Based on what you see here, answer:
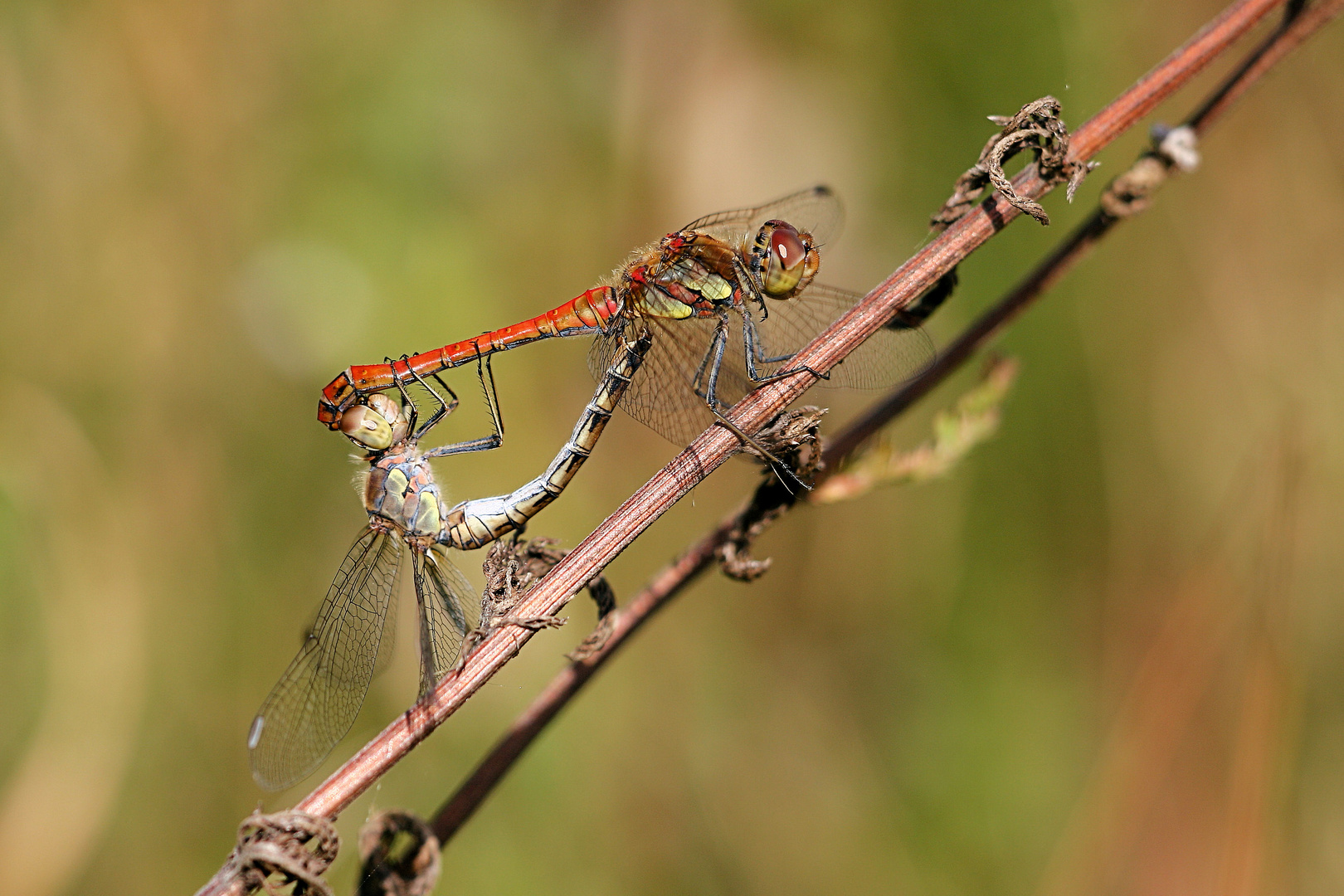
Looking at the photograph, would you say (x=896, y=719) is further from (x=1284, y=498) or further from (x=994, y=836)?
(x=1284, y=498)

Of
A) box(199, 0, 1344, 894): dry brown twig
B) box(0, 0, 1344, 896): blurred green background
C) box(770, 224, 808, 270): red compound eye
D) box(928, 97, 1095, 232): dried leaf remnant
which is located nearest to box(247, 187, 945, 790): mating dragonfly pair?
box(770, 224, 808, 270): red compound eye

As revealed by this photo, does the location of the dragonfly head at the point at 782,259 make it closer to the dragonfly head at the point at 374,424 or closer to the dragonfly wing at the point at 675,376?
the dragonfly wing at the point at 675,376

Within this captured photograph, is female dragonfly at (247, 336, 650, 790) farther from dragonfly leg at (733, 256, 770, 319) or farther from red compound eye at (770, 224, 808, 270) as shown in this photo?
red compound eye at (770, 224, 808, 270)

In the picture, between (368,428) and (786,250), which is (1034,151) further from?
(368,428)

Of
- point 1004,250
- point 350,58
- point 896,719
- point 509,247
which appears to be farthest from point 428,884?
point 350,58

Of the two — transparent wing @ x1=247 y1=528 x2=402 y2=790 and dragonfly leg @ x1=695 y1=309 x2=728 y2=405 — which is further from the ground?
dragonfly leg @ x1=695 y1=309 x2=728 y2=405

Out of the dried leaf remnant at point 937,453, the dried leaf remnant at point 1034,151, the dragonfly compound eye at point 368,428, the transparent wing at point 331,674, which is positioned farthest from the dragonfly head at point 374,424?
the dried leaf remnant at point 1034,151
